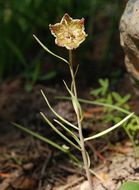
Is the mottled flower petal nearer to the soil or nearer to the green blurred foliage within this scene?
the soil

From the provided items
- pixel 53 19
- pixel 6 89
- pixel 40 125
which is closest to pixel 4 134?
pixel 40 125

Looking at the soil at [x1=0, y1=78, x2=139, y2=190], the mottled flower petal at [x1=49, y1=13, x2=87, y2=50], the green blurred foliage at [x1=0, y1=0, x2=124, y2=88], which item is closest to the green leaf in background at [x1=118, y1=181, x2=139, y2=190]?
the soil at [x1=0, y1=78, x2=139, y2=190]

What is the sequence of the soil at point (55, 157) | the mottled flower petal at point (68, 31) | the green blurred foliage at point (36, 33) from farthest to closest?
the green blurred foliage at point (36, 33)
the soil at point (55, 157)
the mottled flower petal at point (68, 31)

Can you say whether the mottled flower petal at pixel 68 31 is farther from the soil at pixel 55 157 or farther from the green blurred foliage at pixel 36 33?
the green blurred foliage at pixel 36 33

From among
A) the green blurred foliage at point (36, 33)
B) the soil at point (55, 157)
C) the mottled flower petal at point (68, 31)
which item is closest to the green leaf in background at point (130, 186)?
the soil at point (55, 157)

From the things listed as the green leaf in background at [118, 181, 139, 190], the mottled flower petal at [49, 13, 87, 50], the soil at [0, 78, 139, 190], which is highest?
the mottled flower petal at [49, 13, 87, 50]

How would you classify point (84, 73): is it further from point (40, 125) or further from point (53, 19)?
point (40, 125)
